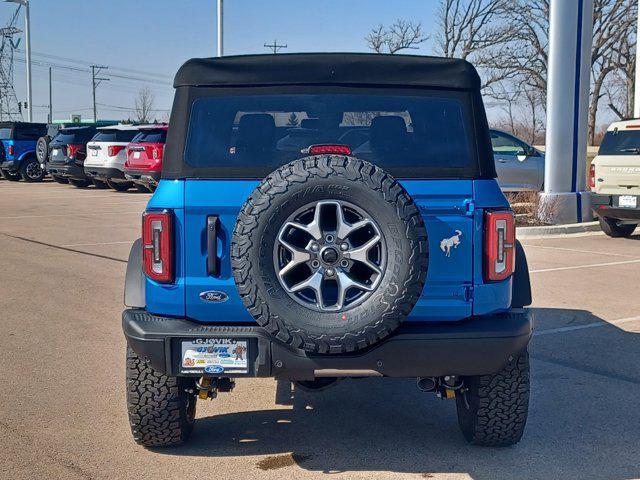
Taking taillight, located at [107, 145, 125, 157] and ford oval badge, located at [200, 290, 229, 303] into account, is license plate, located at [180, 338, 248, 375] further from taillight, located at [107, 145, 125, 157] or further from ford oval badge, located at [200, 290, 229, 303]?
taillight, located at [107, 145, 125, 157]

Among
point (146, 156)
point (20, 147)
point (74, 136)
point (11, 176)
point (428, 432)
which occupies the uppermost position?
point (74, 136)

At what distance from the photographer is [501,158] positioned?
19.1 metres

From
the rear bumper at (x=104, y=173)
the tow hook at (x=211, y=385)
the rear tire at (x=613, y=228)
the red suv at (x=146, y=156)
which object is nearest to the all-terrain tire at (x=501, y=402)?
the tow hook at (x=211, y=385)

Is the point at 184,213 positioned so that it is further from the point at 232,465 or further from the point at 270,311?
the point at 232,465

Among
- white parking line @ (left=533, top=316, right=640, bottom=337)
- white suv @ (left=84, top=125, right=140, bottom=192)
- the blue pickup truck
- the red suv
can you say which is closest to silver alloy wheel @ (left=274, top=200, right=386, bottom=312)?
white parking line @ (left=533, top=316, right=640, bottom=337)

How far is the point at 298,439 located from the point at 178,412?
2.45 ft

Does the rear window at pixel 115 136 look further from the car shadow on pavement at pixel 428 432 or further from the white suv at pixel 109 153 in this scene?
the car shadow on pavement at pixel 428 432

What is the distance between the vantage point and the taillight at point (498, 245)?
430 cm

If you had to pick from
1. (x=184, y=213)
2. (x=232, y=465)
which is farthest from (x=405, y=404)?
(x=184, y=213)

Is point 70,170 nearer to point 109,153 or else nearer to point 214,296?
point 109,153

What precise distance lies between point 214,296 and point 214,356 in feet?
0.95

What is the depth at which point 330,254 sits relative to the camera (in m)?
3.99

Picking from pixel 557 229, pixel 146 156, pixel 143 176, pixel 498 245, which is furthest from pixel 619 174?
pixel 143 176

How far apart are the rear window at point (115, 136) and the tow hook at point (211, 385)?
21442 millimetres
